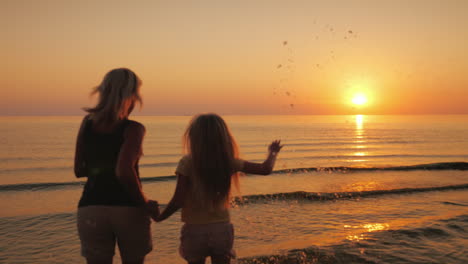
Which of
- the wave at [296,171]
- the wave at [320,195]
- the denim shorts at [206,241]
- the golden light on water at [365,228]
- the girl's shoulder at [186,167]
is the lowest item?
the wave at [296,171]

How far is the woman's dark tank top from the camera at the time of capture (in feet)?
9.81

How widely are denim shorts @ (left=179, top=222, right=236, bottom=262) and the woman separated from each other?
431mm

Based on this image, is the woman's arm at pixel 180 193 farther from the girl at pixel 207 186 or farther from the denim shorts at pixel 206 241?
the denim shorts at pixel 206 241

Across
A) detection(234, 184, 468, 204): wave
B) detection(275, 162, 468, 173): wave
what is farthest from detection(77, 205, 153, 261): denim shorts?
detection(275, 162, 468, 173): wave

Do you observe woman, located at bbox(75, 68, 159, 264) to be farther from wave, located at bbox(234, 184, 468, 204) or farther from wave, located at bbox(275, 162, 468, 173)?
wave, located at bbox(275, 162, 468, 173)

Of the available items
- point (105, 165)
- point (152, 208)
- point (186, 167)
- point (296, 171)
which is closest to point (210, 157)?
point (186, 167)

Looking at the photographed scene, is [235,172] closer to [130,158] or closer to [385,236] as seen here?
[130,158]

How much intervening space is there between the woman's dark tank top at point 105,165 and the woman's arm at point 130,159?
0.16ft

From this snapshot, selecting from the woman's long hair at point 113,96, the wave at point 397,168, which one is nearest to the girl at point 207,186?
the woman's long hair at point 113,96

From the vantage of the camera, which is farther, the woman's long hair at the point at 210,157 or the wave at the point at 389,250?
the wave at the point at 389,250

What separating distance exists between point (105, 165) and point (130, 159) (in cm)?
25

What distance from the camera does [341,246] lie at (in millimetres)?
7023

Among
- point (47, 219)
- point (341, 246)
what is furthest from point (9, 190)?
point (341, 246)

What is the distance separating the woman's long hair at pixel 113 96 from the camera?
2902mm
